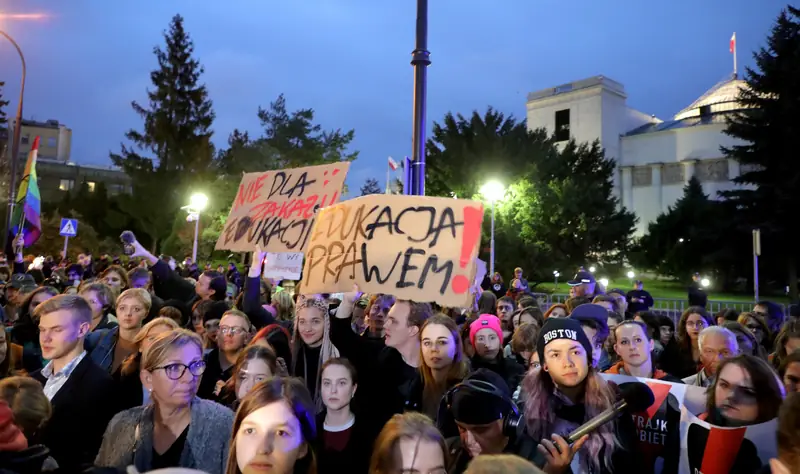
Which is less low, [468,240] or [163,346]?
[468,240]

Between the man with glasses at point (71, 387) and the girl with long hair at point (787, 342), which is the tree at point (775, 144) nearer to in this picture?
the girl with long hair at point (787, 342)

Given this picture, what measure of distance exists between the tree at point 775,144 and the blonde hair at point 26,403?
3256 cm

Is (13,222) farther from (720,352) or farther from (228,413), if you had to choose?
(720,352)

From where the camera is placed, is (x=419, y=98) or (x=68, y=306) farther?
(x=419, y=98)

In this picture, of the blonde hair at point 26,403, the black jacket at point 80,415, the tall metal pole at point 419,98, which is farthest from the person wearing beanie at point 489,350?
the blonde hair at point 26,403

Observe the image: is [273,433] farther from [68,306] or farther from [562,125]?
[562,125]

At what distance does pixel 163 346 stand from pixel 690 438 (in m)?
2.92

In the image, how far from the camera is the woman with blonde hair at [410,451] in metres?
2.55

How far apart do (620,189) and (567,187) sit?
26362 millimetres

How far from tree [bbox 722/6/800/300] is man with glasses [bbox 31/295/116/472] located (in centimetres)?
3208

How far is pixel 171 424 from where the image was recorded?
3158 mm

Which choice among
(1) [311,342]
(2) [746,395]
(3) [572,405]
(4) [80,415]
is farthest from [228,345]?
(2) [746,395]

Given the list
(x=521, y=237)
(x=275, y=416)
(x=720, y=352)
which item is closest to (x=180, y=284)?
(x=275, y=416)

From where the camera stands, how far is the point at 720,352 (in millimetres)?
4430
